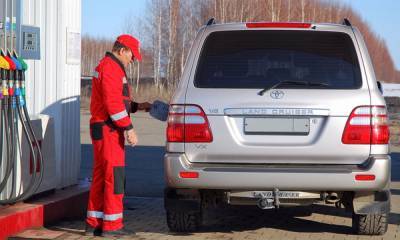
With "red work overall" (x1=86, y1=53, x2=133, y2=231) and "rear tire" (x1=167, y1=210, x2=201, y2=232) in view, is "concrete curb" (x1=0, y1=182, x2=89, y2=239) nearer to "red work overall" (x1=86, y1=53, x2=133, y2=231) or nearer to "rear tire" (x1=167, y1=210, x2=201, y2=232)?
"red work overall" (x1=86, y1=53, x2=133, y2=231)

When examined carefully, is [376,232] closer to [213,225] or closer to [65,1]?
[213,225]

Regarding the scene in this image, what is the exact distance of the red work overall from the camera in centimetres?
697

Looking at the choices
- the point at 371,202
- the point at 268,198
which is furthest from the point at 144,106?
the point at 371,202

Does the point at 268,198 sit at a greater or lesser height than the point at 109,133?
lesser

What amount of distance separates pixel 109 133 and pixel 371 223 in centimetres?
250

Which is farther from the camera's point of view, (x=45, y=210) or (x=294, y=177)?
(x=45, y=210)

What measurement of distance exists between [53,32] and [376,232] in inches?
147

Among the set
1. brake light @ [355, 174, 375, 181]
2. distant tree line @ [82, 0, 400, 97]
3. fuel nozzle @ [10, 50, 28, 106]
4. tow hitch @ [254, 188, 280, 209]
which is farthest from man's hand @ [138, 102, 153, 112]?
distant tree line @ [82, 0, 400, 97]

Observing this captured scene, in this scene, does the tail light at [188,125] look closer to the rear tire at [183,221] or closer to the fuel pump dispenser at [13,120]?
the rear tire at [183,221]

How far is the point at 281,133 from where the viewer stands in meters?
6.67

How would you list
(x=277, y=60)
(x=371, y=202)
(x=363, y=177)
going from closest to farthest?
1. (x=363, y=177)
2. (x=371, y=202)
3. (x=277, y=60)

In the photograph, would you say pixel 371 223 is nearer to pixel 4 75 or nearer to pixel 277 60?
pixel 277 60

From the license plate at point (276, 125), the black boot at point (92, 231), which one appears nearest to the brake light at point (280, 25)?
the license plate at point (276, 125)

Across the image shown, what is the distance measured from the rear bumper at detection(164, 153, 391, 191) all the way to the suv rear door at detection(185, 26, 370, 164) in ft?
0.22
